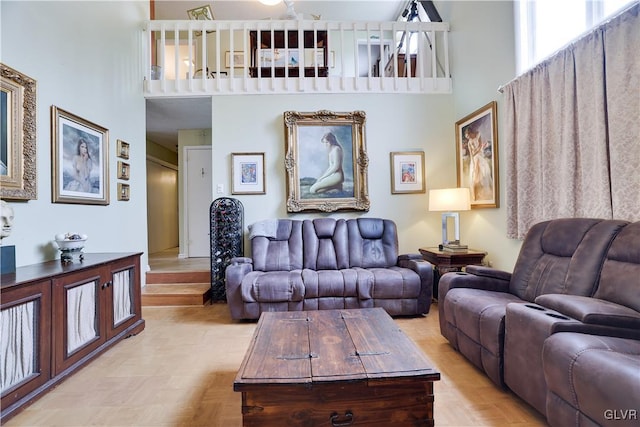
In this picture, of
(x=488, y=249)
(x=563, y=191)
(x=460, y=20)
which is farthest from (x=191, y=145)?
(x=563, y=191)

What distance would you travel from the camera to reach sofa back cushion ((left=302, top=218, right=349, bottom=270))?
140 inches

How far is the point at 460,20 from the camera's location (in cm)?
382

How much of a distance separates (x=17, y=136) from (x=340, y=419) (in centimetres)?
281

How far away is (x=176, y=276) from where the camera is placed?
4031 mm

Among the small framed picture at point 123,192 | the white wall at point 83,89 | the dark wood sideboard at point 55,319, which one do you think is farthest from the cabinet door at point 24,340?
the small framed picture at point 123,192

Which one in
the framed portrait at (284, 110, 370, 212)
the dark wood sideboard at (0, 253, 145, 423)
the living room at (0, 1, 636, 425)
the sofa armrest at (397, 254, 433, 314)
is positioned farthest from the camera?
the framed portrait at (284, 110, 370, 212)

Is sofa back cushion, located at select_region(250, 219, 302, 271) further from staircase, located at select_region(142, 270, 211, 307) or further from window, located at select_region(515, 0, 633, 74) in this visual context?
window, located at select_region(515, 0, 633, 74)

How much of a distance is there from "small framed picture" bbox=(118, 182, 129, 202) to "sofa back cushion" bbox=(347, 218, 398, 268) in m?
2.66

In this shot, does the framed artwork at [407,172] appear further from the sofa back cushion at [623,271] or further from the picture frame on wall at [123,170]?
the picture frame on wall at [123,170]

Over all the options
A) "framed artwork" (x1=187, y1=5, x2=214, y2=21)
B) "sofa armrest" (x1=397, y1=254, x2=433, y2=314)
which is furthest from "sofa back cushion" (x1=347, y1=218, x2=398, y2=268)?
"framed artwork" (x1=187, y1=5, x2=214, y2=21)

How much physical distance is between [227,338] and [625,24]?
3.57m

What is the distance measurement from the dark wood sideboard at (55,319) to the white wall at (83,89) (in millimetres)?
386

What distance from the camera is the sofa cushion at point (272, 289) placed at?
301cm

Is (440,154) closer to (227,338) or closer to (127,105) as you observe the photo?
(227,338)
